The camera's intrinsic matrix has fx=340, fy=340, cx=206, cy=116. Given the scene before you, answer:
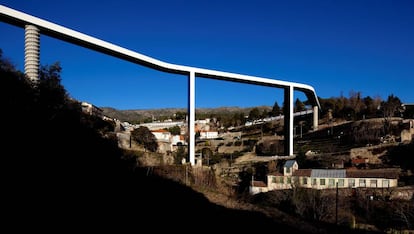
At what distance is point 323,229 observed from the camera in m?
5.44

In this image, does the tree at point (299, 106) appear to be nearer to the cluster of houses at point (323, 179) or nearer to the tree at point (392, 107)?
the tree at point (392, 107)

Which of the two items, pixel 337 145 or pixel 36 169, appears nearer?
pixel 36 169

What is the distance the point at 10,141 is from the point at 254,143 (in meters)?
29.6

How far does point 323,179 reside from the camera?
19.5 m

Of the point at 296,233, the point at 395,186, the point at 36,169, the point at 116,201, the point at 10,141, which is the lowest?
the point at 395,186

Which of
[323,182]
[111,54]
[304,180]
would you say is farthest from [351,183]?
[111,54]

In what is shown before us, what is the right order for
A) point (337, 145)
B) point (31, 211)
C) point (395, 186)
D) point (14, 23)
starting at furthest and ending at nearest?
1. point (337, 145)
2. point (395, 186)
3. point (14, 23)
4. point (31, 211)

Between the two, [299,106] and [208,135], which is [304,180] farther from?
[299,106]

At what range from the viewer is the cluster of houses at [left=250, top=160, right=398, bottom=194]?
18.4 meters

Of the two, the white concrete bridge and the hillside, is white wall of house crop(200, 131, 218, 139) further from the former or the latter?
the hillside

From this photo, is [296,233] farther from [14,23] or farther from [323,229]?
[14,23]

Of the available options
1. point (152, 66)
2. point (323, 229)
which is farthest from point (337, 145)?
point (323, 229)

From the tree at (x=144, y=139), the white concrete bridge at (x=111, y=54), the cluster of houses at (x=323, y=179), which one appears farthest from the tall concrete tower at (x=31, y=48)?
the cluster of houses at (x=323, y=179)

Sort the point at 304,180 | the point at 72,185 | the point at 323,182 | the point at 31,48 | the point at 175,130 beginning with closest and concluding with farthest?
the point at 72,185 < the point at 31,48 < the point at 323,182 < the point at 304,180 < the point at 175,130
